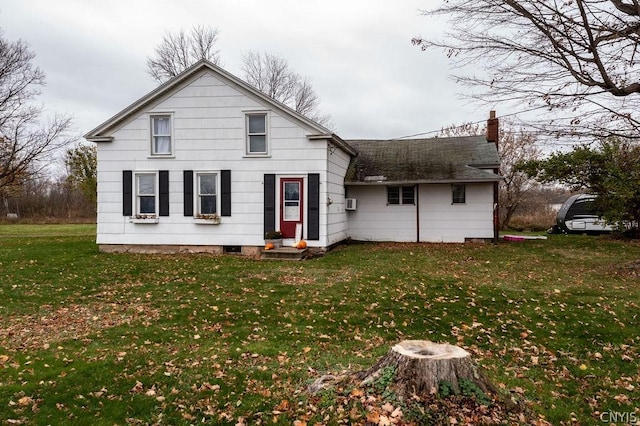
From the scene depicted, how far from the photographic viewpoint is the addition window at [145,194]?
13766mm

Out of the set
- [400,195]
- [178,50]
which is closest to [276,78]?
[178,50]

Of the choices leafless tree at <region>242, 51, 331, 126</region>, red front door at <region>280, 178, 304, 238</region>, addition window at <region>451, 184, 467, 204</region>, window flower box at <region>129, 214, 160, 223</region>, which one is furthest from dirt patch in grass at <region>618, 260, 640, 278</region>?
leafless tree at <region>242, 51, 331, 126</region>

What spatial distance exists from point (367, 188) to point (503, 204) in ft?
42.4

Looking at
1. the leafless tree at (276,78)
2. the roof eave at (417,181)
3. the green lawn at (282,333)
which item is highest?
the leafless tree at (276,78)

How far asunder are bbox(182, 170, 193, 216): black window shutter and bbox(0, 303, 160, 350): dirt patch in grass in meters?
6.31

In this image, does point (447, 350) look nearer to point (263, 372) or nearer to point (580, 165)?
point (263, 372)

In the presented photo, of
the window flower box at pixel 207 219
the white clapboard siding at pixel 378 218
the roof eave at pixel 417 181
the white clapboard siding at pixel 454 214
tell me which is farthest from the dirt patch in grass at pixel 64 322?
the white clapboard siding at pixel 454 214

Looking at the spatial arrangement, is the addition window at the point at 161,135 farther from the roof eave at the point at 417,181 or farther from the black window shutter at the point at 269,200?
the roof eave at the point at 417,181

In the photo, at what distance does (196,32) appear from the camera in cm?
3058

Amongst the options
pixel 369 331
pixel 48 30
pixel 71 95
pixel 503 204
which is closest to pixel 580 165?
pixel 503 204

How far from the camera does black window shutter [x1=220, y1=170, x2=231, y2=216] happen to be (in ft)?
43.9

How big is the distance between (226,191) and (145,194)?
2861mm

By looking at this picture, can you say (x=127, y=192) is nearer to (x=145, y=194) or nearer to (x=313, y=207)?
(x=145, y=194)

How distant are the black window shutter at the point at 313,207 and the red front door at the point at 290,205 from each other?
1.17 feet
